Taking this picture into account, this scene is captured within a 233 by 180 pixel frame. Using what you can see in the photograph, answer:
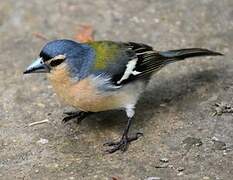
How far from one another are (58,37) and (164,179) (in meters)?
2.66

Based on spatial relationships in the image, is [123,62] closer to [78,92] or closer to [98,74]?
[98,74]

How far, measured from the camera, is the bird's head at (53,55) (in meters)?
4.99

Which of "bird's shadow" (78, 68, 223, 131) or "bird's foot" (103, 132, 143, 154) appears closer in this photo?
"bird's foot" (103, 132, 143, 154)

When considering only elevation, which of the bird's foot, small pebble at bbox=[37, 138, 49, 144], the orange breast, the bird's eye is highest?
the bird's eye

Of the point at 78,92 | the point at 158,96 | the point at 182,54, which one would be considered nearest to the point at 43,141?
the point at 78,92

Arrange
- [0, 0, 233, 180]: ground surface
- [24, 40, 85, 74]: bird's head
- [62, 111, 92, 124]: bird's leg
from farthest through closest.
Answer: [62, 111, 92, 124]: bird's leg
[24, 40, 85, 74]: bird's head
[0, 0, 233, 180]: ground surface

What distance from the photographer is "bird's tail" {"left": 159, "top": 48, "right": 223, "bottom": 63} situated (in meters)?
5.63

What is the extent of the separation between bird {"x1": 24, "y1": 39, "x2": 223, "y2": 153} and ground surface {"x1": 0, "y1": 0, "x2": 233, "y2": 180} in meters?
0.23

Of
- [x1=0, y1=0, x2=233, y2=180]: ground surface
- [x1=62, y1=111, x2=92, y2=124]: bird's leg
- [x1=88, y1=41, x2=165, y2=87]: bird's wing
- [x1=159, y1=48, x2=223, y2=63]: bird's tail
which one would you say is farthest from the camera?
[x1=159, y1=48, x2=223, y2=63]: bird's tail

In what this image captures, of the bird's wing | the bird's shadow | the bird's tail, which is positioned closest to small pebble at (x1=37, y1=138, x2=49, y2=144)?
the bird's shadow

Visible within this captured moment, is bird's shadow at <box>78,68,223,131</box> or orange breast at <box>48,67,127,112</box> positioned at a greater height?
orange breast at <box>48,67,127,112</box>

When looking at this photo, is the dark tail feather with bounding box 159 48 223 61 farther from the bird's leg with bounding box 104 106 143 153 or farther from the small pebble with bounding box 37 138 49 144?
the small pebble with bounding box 37 138 49 144

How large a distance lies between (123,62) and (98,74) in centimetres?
31

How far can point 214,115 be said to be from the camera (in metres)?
5.43
